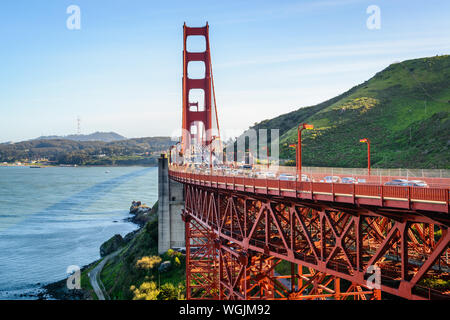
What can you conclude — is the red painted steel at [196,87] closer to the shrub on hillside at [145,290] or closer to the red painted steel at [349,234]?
the shrub on hillside at [145,290]

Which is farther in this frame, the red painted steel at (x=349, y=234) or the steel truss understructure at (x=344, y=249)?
the steel truss understructure at (x=344, y=249)

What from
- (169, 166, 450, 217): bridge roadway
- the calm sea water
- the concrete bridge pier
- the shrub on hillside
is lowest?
the calm sea water

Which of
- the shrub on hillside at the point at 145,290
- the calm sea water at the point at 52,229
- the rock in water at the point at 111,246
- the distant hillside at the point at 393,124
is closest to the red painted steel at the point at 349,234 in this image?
the shrub on hillside at the point at 145,290

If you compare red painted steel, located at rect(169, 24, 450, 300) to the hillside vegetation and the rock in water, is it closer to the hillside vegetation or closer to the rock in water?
the hillside vegetation

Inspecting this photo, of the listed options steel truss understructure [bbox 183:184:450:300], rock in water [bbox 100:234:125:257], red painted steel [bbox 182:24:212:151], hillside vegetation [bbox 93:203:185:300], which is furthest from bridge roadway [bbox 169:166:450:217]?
rock in water [bbox 100:234:125:257]

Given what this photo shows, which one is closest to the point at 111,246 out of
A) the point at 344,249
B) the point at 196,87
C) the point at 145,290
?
the point at 145,290

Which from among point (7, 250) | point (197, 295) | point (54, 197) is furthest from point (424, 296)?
point (54, 197)

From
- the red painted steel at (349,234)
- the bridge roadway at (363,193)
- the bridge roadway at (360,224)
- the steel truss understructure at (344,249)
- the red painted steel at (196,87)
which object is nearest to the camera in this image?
the bridge roadway at (363,193)
